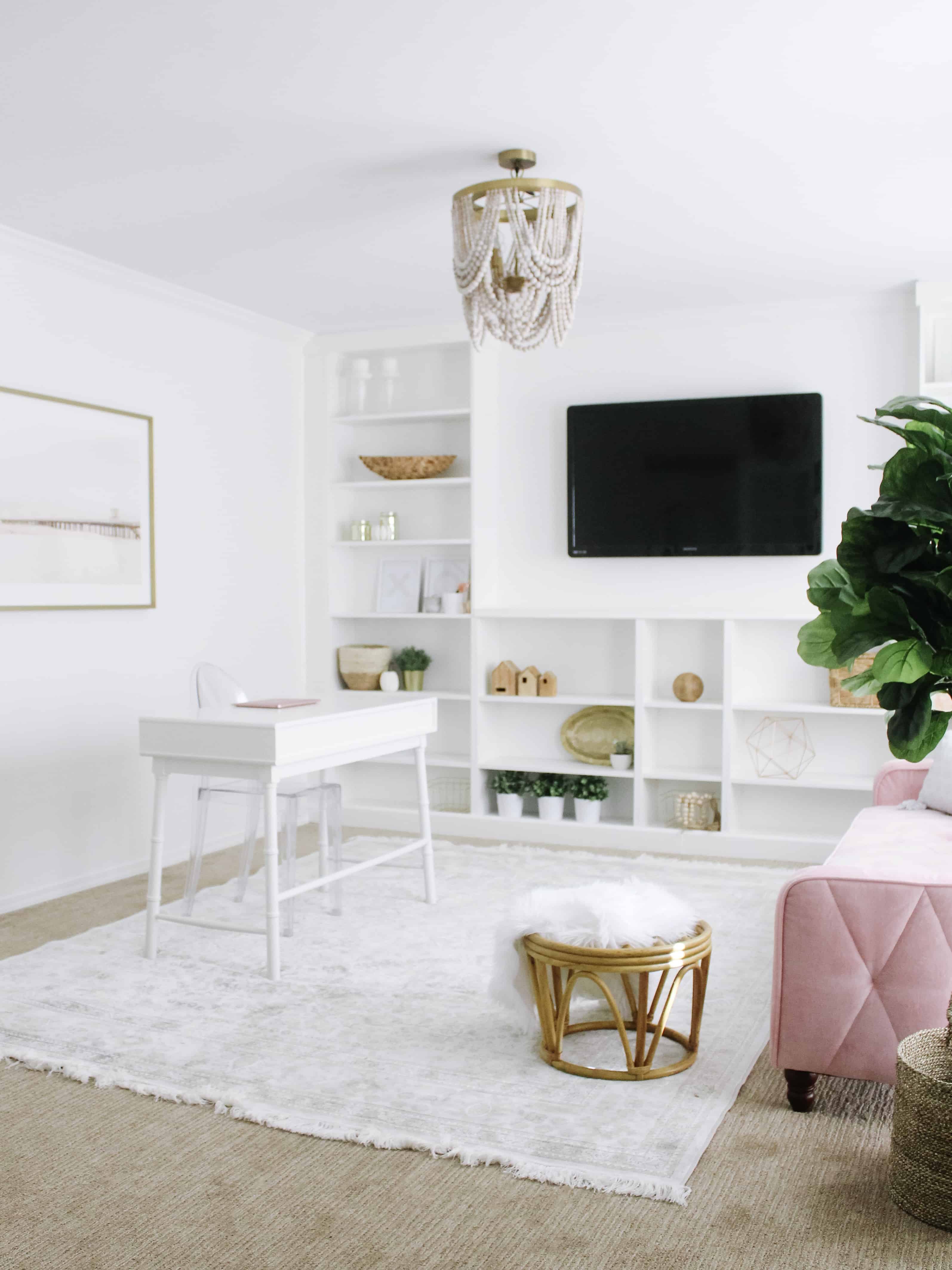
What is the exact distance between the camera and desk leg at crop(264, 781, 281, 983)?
334cm

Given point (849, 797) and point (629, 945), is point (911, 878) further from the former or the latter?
point (849, 797)

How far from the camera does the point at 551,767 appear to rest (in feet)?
17.9

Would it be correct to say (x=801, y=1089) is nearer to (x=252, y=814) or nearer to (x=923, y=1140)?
(x=923, y=1140)

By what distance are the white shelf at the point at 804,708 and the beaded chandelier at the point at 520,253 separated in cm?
219

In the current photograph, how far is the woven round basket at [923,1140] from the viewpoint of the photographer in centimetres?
205

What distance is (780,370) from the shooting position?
5.29m

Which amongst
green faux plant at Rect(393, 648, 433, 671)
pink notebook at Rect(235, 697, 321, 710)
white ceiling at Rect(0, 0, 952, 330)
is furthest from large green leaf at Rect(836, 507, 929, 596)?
green faux plant at Rect(393, 648, 433, 671)

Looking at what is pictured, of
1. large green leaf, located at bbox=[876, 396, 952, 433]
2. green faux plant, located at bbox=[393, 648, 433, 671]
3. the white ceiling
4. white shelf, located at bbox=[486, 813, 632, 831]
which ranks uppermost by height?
the white ceiling

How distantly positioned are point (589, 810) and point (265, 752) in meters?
2.37

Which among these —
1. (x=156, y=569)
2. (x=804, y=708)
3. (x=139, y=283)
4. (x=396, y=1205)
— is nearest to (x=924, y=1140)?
(x=396, y=1205)

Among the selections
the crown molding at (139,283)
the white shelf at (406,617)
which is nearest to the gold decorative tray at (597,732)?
the white shelf at (406,617)

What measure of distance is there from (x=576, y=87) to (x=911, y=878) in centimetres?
207

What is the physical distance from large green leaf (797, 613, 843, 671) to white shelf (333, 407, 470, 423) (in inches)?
167

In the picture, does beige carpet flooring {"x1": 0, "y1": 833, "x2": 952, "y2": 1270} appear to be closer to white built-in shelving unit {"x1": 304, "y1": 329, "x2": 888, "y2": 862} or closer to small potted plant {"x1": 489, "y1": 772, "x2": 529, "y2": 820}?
white built-in shelving unit {"x1": 304, "y1": 329, "x2": 888, "y2": 862}
